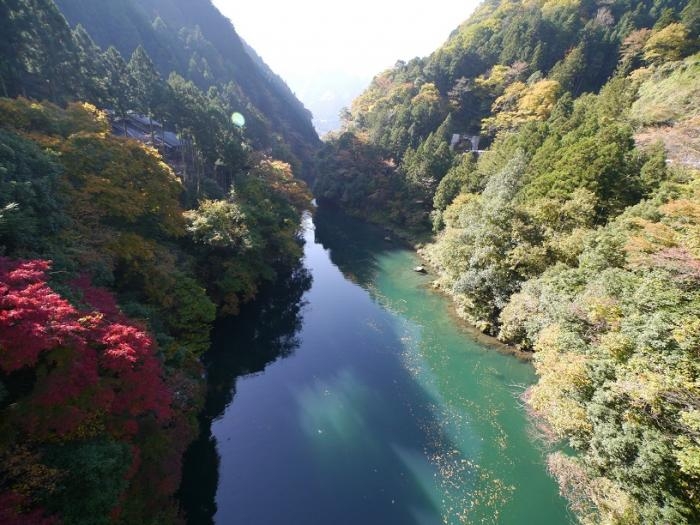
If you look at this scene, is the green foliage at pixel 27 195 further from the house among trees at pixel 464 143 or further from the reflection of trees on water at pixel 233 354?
the house among trees at pixel 464 143

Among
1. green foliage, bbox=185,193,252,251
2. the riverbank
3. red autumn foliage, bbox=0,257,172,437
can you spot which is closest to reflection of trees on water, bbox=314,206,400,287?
the riverbank

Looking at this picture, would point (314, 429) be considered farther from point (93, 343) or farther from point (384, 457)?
point (93, 343)

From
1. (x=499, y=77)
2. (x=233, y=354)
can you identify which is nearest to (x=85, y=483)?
(x=233, y=354)

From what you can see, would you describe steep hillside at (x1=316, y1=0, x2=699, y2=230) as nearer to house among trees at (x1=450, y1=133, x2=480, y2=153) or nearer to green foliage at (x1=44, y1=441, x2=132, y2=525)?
house among trees at (x1=450, y1=133, x2=480, y2=153)

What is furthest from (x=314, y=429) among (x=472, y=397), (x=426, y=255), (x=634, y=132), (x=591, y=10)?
(x=591, y=10)

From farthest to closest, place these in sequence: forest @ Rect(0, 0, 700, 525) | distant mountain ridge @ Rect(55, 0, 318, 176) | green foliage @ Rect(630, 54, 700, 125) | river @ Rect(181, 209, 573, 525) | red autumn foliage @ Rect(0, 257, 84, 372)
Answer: distant mountain ridge @ Rect(55, 0, 318, 176) < green foliage @ Rect(630, 54, 700, 125) < river @ Rect(181, 209, 573, 525) < forest @ Rect(0, 0, 700, 525) < red autumn foliage @ Rect(0, 257, 84, 372)

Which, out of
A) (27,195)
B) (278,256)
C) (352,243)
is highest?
(27,195)

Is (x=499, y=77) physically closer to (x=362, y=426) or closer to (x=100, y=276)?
(x=362, y=426)
